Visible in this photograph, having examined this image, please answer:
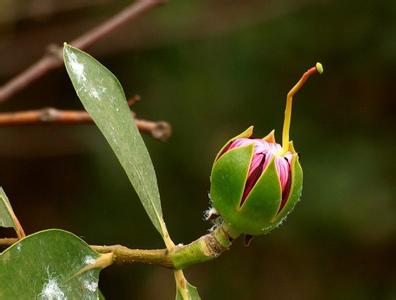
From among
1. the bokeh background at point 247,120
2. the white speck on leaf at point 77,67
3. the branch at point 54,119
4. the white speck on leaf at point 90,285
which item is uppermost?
the white speck on leaf at point 77,67

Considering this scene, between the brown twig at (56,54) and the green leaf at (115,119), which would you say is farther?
the brown twig at (56,54)

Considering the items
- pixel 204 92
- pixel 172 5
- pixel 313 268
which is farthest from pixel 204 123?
pixel 313 268

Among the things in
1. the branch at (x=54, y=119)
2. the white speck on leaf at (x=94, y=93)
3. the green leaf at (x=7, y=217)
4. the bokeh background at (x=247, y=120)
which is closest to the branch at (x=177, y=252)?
the green leaf at (x=7, y=217)

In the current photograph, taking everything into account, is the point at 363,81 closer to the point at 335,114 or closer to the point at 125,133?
the point at 335,114

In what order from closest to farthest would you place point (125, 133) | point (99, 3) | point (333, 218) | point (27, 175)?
point (125, 133)
point (333, 218)
point (99, 3)
point (27, 175)

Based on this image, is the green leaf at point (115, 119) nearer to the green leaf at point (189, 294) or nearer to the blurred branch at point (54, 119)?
→ the green leaf at point (189, 294)

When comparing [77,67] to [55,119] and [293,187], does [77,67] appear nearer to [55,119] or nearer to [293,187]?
[293,187]

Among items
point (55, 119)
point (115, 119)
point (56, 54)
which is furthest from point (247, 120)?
point (115, 119)

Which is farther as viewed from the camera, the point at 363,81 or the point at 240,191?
the point at 363,81
